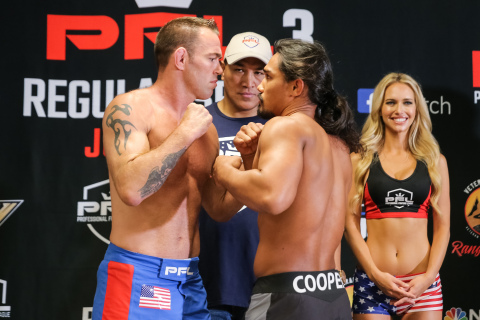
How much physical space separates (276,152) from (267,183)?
0.12 m

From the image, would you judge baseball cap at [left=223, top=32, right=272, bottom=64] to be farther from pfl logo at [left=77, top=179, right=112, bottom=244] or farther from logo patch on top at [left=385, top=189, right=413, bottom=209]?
pfl logo at [left=77, top=179, right=112, bottom=244]

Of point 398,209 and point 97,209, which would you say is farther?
point 97,209

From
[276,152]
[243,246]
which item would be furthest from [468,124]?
Answer: [276,152]

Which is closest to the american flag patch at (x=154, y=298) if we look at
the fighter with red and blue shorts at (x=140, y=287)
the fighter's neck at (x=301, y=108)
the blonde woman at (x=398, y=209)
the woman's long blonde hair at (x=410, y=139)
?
the fighter with red and blue shorts at (x=140, y=287)

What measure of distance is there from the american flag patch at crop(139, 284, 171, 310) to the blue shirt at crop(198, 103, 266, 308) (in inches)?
23.4

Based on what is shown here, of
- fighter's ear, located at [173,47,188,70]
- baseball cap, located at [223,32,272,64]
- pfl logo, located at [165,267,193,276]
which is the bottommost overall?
pfl logo, located at [165,267,193,276]

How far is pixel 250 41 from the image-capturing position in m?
2.93

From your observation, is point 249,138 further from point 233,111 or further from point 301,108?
point 233,111

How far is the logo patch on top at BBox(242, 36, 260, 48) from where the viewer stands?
2914mm

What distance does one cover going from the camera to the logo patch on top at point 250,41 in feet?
9.56

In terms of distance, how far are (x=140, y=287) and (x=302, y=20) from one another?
8.20 feet

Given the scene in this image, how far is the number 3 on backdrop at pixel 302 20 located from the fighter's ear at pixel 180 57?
177cm

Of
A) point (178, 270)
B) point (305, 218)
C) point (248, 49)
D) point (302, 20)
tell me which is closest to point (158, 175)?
point (178, 270)

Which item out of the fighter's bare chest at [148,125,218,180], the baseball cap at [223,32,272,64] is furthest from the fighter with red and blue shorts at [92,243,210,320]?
the baseball cap at [223,32,272,64]
